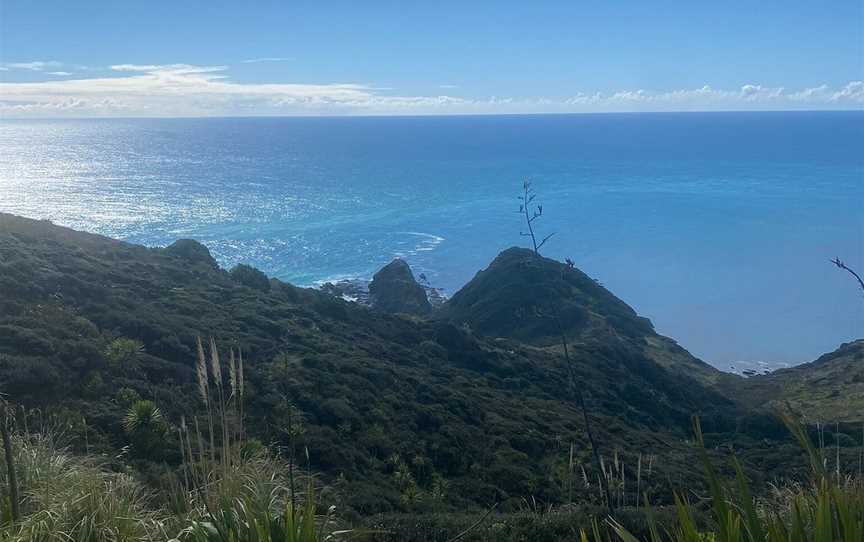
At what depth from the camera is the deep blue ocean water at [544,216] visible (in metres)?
53.5

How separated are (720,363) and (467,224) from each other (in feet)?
118

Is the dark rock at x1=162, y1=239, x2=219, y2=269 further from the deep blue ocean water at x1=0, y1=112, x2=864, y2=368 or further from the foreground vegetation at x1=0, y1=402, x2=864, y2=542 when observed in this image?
the foreground vegetation at x1=0, y1=402, x2=864, y2=542

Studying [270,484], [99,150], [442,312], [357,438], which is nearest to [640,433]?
[357,438]

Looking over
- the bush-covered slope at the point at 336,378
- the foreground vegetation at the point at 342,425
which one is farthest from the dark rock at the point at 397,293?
the foreground vegetation at the point at 342,425

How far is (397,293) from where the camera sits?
42.8 m

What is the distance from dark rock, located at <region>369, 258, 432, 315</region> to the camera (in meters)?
41.8

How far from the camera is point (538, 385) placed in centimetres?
2433

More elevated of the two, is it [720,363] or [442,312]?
[442,312]

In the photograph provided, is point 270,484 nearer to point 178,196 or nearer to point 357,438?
point 357,438

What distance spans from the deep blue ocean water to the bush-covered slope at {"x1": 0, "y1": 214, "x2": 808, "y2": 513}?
595 inches

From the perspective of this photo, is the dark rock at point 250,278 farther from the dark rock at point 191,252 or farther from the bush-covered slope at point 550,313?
the bush-covered slope at point 550,313

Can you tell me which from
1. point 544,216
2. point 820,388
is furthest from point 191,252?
point 544,216

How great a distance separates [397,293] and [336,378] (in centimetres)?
2575

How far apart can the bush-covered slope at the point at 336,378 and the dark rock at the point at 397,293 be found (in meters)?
10.8
